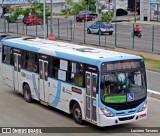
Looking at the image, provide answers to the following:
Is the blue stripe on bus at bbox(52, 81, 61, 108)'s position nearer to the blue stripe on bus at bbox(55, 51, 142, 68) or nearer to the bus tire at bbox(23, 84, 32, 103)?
the blue stripe on bus at bbox(55, 51, 142, 68)

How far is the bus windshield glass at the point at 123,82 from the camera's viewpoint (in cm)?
1414

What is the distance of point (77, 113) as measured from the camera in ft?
50.0

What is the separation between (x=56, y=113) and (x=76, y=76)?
7.51 ft

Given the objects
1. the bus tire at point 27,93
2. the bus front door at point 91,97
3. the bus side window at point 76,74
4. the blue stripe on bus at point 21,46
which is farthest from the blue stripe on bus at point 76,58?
the bus tire at point 27,93

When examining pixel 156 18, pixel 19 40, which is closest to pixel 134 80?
pixel 19 40

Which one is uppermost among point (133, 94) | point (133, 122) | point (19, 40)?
point (19, 40)

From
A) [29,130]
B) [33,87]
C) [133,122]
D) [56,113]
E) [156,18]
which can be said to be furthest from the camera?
[156,18]

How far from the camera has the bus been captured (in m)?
14.1

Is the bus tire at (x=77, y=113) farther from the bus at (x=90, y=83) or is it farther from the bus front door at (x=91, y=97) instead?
the bus front door at (x=91, y=97)

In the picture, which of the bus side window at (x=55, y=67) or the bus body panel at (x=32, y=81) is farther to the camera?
the bus body panel at (x=32, y=81)

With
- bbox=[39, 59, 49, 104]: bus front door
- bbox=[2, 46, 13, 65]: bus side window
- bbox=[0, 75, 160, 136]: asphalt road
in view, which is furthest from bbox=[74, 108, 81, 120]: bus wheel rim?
bbox=[2, 46, 13, 65]: bus side window

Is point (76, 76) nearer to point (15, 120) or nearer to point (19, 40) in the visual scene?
point (15, 120)

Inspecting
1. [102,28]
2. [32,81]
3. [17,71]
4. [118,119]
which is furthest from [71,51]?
[102,28]

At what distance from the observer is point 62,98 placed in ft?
53.0
